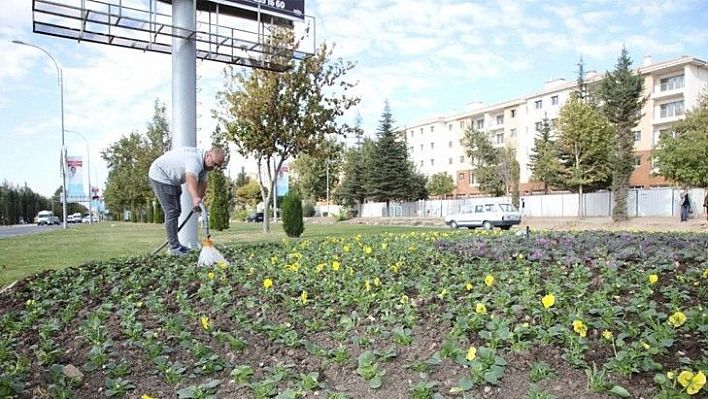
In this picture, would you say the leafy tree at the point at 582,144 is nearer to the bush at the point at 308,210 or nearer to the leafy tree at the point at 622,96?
the leafy tree at the point at 622,96

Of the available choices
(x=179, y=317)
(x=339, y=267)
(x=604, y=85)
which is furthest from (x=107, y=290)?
(x=604, y=85)

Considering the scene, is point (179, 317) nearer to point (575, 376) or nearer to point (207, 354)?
point (207, 354)

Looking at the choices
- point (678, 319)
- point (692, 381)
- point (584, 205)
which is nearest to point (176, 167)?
point (678, 319)

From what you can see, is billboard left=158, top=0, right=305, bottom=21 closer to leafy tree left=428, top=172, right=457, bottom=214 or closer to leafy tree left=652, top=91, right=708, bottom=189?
leafy tree left=652, top=91, right=708, bottom=189

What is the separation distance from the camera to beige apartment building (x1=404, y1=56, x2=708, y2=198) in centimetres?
4030

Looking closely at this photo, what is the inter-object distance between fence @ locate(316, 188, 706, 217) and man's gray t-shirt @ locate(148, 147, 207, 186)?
29.7m

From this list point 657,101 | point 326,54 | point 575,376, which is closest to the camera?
point 575,376

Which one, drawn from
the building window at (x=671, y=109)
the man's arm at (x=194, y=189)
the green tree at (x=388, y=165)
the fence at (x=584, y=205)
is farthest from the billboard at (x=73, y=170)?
the building window at (x=671, y=109)

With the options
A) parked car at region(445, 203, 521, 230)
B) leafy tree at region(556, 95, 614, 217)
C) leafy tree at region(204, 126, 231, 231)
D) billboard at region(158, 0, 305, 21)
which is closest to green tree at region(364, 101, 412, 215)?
leafy tree at region(556, 95, 614, 217)

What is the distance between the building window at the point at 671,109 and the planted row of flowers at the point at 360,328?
4407 cm

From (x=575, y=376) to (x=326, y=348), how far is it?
122cm

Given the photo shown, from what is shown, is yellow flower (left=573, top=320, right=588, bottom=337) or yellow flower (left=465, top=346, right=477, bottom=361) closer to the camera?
yellow flower (left=465, top=346, right=477, bottom=361)

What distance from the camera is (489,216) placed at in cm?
2402

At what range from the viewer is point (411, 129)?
7044 centimetres
